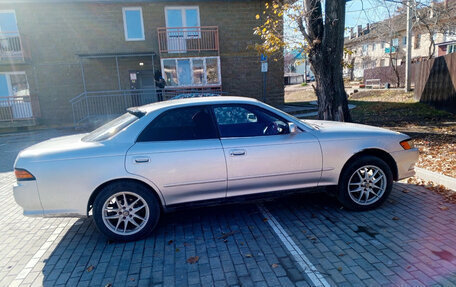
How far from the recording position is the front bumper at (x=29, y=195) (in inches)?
127

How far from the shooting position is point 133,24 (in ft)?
52.0

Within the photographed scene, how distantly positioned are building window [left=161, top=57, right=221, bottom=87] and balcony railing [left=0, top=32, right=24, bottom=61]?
300 inches

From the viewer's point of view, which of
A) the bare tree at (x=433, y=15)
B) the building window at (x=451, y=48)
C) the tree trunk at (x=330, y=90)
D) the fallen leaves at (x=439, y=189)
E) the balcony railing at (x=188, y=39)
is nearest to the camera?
the fallen leaves at (x=439, y=189)

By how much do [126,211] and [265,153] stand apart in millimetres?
1815

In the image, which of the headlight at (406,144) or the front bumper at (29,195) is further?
the headlight at (406,144)

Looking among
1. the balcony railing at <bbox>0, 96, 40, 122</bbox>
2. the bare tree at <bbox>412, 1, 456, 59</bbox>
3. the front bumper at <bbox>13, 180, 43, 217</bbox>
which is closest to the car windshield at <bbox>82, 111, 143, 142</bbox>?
the front bumper at <bbox>13, 180, 43, 217</bbox>

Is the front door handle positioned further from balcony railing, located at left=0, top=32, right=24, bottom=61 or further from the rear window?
balcony railing, located at left=0, top=32, right=24, bottom=61

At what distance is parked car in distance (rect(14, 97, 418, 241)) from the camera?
3.29 metres

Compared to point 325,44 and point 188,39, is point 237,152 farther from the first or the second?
point 188,39

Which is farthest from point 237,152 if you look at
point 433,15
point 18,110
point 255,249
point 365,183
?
point 433,15

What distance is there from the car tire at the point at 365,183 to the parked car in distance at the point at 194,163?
14 mm

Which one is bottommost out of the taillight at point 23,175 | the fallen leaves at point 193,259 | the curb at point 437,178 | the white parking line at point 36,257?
the fallen leaves at point 193,259

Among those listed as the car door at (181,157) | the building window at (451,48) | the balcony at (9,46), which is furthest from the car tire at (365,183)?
the building window at (451,48)

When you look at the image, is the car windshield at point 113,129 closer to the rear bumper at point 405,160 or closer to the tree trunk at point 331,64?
the rear bumper at point 405,160
